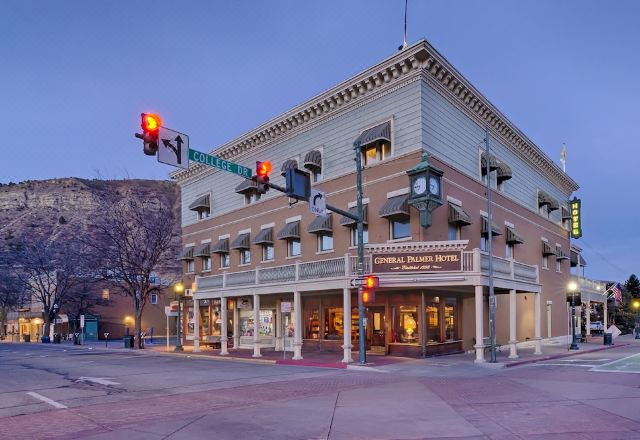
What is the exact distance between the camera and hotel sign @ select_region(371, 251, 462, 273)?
2284cm

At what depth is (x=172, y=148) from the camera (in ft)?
42.8

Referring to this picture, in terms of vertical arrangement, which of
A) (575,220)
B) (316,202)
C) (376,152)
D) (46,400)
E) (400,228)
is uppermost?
(376,152)

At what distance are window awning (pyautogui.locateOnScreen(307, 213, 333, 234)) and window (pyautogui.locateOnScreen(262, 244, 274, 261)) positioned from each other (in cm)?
598

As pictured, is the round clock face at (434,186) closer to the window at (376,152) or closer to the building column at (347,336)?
the window at (376,152)

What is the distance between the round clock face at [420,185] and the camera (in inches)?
950

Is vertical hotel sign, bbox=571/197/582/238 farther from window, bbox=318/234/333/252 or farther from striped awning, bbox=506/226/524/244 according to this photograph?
window, bbox=318/234/333/252

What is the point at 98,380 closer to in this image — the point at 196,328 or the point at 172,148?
the point at 172,148

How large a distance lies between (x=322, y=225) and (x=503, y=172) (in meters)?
11.4

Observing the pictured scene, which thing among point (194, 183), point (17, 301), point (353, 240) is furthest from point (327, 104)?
point (17, 301)

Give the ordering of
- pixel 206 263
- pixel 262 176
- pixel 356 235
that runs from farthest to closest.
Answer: pixel 206 263 → pixel 356 235 → pixel 262 176

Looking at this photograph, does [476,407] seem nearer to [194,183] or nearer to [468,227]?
[468,227]

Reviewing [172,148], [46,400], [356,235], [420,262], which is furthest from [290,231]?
[172,148]

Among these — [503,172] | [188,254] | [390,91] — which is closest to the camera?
[390,91]

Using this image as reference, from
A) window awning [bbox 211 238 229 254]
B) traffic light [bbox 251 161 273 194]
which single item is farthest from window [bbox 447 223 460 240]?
window awning [bbox 211 238 229 254]
